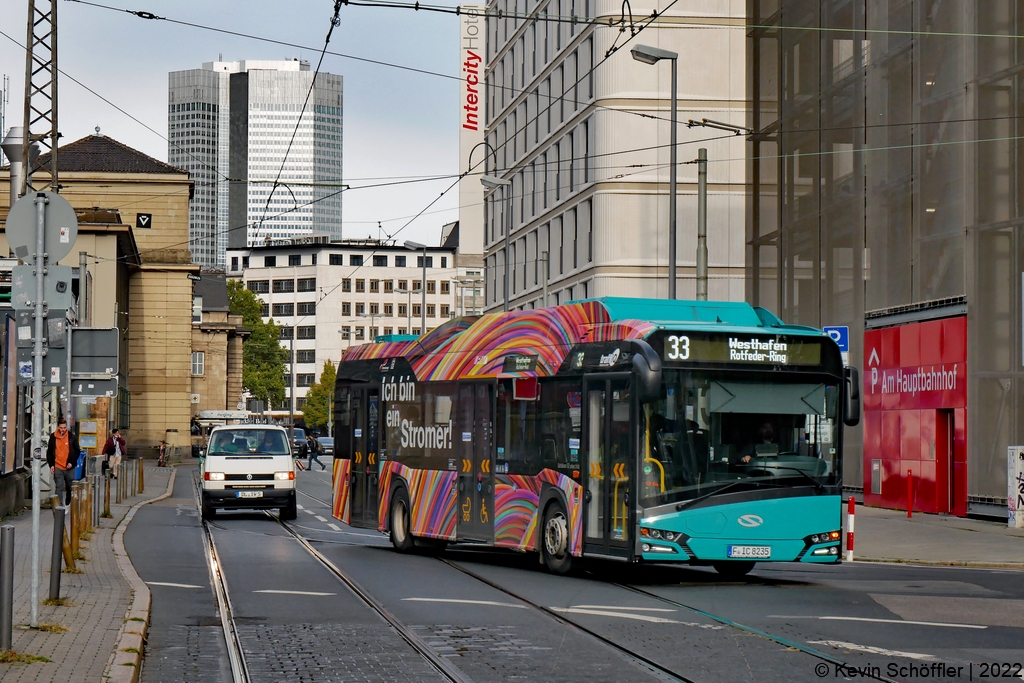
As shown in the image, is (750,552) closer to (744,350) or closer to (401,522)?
(744,350)

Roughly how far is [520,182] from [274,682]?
57.7m

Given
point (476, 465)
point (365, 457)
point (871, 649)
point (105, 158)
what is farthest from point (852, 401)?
point (105, 158)

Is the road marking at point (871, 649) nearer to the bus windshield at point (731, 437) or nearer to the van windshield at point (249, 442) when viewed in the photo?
the bus windshield at point (731, 437)

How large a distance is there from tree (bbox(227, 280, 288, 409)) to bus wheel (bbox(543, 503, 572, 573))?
105105 mm

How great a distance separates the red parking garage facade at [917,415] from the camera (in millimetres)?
28266

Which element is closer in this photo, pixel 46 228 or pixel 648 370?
pixel 46 228

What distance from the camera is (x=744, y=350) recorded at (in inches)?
616

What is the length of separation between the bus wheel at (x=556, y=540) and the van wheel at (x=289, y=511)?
42.7ft

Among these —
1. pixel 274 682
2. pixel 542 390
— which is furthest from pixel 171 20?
pixel 274 682

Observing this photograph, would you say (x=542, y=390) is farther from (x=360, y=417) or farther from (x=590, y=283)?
(x=590, y=283)

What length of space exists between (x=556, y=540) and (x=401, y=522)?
4721 millimetres

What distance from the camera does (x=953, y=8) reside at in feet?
96.4

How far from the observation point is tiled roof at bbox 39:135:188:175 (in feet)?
284

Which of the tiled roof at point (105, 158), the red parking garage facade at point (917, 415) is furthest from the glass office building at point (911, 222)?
the tiled roof at point (105, 158)
